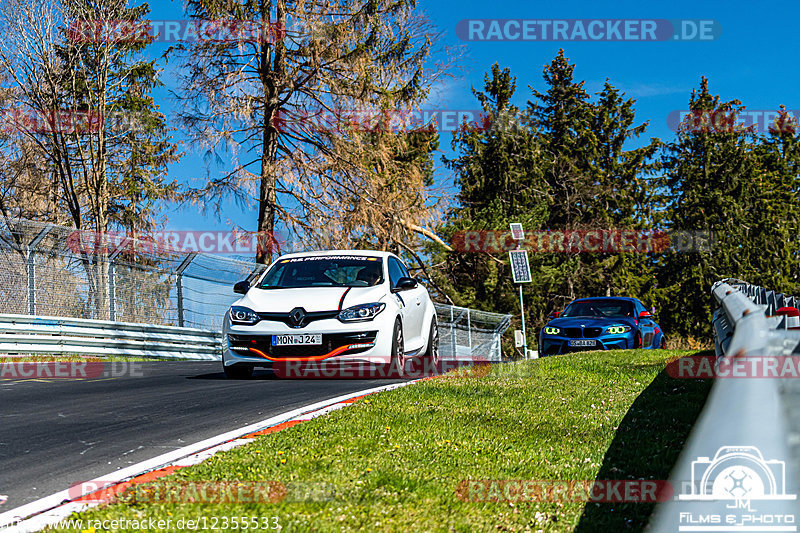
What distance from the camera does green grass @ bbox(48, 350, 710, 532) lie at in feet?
10.8

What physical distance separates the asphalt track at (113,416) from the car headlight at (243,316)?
72 cm

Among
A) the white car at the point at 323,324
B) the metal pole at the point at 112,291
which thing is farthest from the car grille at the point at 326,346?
the metal pole at the point at 112,291

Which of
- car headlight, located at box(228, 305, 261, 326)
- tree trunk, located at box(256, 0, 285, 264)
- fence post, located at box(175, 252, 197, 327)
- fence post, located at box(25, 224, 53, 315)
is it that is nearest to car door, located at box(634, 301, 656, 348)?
fence post, located at box(175, 252, 197, 327)

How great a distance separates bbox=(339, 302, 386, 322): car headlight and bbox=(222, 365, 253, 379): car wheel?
4.62 ft

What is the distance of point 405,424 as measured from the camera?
5.64 m

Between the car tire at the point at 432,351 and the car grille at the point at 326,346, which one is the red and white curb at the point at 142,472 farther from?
the car tire at the point at 432,351

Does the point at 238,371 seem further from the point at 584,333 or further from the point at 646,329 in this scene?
the point at 646,329

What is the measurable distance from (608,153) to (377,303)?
48.4 metres

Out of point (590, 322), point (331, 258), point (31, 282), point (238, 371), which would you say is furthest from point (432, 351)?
point (31, 282)

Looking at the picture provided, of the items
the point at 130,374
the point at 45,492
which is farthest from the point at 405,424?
the point at 130,374

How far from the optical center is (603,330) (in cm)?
1600

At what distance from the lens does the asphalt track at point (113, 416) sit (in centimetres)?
460

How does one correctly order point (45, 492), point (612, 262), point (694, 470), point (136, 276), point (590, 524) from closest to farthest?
point (694, 470)
point (590, 524)
point (45, 492)
point (136, 276)
point (612, 262)

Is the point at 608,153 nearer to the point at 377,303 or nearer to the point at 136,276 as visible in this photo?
the point at 136,276
